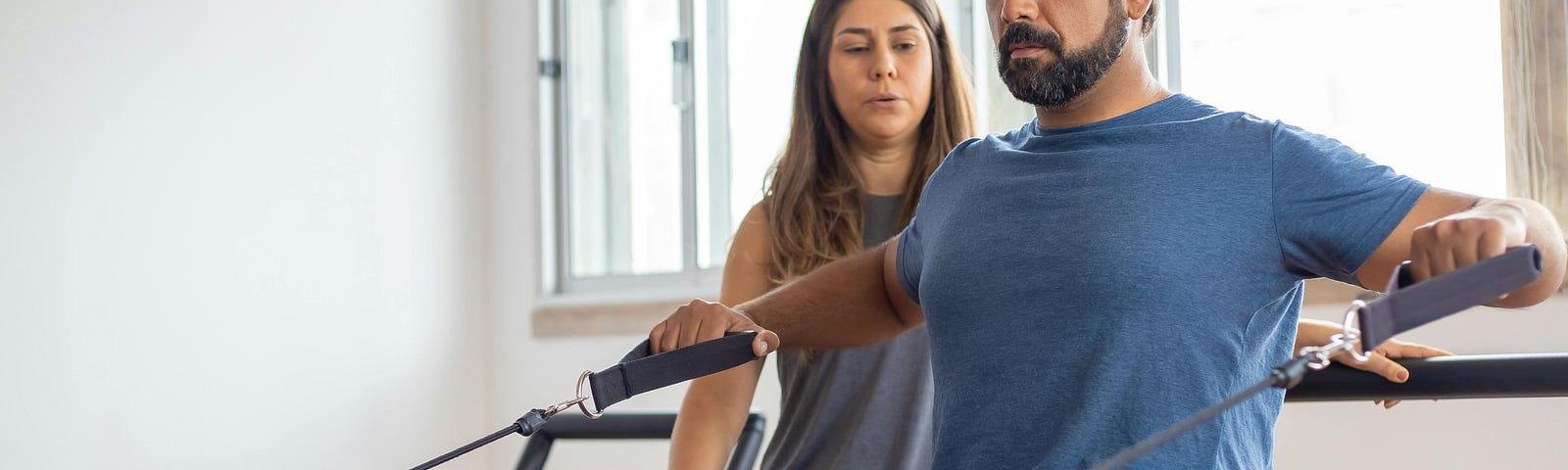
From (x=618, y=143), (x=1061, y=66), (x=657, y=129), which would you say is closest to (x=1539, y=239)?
(x=1061, y=66)

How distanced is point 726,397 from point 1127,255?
655 mm

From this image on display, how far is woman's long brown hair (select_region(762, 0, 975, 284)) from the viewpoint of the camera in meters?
1.68

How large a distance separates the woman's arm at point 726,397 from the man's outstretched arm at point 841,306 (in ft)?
0.63

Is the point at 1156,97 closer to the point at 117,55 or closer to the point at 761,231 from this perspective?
the point at 761,231

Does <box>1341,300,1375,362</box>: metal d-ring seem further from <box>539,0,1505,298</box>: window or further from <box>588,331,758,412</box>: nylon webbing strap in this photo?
<box>539,0,1505,298</box>: window

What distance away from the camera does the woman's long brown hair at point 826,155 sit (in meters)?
1.68

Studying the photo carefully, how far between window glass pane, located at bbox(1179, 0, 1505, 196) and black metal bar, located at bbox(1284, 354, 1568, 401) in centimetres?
125

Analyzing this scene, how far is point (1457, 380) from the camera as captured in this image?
1.17 m

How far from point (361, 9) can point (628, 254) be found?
3.46 feet

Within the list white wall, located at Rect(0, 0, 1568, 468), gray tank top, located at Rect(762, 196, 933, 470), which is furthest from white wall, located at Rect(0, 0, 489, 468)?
gray tank top, located at Rect(762, 196, 933, 470)

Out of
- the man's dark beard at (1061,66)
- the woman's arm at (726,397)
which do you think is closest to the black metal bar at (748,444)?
the woman's arm at (726,397)

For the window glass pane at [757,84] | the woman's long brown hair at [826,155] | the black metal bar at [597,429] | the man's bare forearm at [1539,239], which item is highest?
the window glass pane at [757,84]

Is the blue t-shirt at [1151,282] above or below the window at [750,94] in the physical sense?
below

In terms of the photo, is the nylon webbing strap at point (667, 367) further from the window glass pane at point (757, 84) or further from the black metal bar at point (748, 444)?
the window glass pane at point (757, 84)
